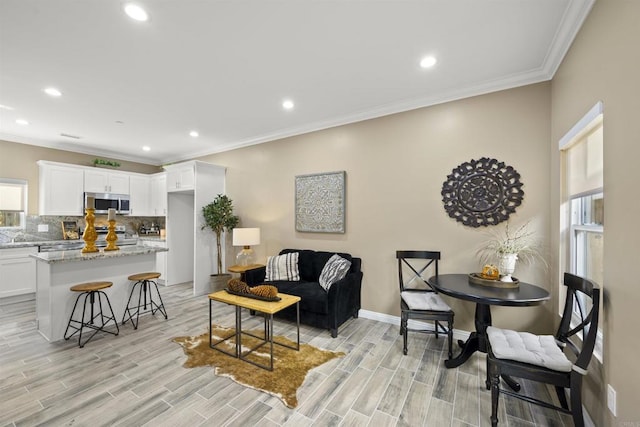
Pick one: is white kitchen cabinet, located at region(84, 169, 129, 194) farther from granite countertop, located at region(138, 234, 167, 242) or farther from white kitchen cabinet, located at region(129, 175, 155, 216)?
granite countertop, located at region(138, 234, 167, 242)

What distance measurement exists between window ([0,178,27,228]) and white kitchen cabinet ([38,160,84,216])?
0.70 ft

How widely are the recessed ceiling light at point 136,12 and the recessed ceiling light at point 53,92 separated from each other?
77.3 inches

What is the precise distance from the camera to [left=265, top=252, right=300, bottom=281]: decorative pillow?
3.92 meters

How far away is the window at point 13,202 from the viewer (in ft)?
15.2

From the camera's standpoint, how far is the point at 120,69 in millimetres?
2656

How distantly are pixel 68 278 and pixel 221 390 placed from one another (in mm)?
2332

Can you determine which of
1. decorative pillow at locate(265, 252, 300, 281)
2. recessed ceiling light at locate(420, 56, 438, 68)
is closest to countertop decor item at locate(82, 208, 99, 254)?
decorative pillow at locate(265, 252, 300, 281)

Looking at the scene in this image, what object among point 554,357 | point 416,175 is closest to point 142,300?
point 416,175

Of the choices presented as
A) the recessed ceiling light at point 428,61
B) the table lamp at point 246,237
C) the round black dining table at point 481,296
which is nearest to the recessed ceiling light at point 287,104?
the recessed ceiling light at point 428,61

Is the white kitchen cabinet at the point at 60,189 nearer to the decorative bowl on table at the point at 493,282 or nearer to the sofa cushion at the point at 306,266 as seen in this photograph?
the sofa cushion at the point at 306,266

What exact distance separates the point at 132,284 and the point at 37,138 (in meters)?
3.72

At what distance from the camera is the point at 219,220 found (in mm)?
4824

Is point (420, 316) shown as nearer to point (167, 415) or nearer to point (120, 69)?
point (167, 415)

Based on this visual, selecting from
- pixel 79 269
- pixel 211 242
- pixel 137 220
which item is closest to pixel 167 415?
pixel 79 269
